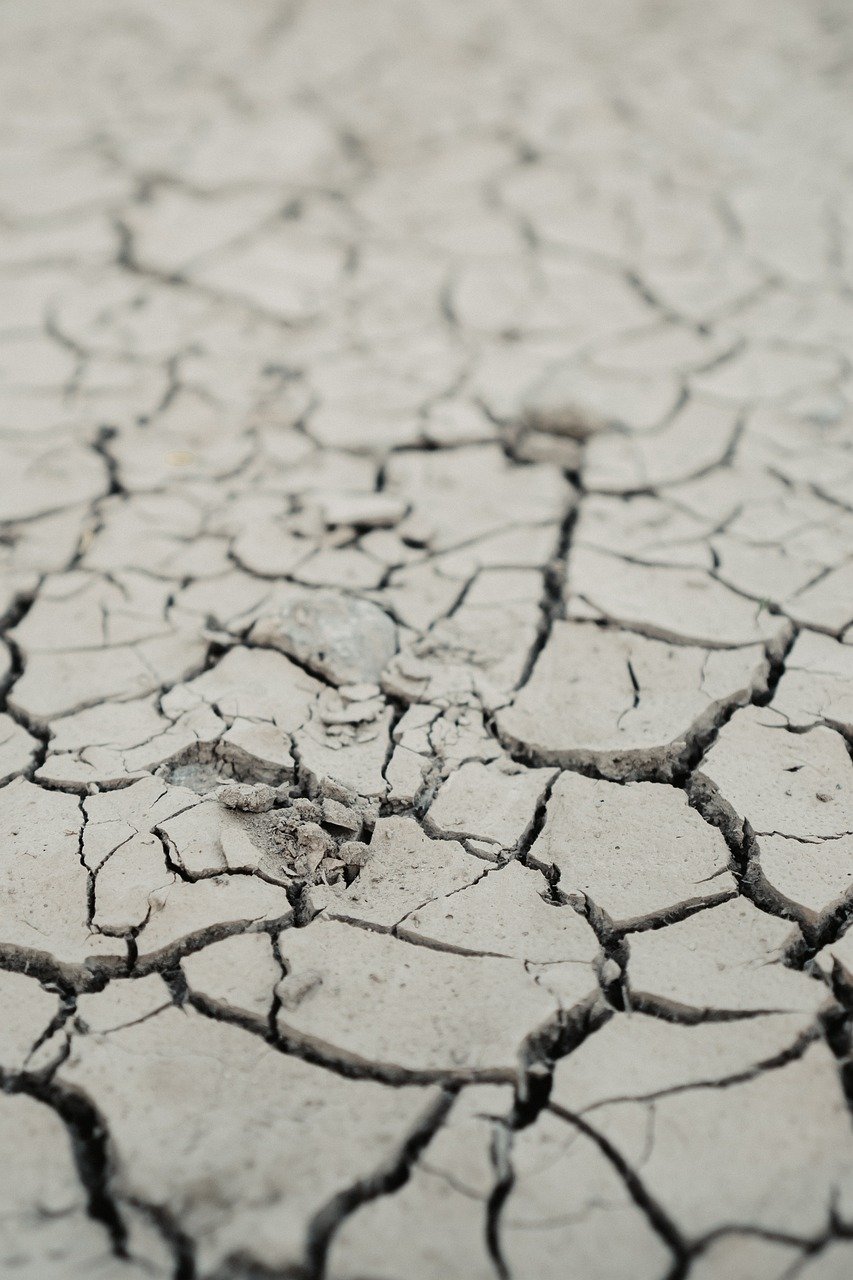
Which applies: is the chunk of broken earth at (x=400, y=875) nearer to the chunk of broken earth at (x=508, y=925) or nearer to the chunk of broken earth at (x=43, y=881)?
the chunk of broken earth at (x=508, y=925)

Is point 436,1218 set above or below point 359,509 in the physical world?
below

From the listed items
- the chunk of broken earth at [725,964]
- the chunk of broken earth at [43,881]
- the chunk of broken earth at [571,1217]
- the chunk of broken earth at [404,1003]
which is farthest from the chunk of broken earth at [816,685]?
the chunk of broken earth at [43,881]

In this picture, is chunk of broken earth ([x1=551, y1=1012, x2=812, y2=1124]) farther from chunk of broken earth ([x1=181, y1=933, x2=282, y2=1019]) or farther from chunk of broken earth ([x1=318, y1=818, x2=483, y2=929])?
chunk of broken earth ([x1=181, y1=933, x2=282, y2=1019])

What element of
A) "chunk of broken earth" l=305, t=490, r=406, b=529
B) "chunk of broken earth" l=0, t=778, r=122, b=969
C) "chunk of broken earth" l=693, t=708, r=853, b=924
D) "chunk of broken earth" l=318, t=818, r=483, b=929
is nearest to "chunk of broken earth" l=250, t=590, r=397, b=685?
"chunk of broken earth" l=305, t=490, r=406, b=529

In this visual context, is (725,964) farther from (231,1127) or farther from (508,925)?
(231,1127)

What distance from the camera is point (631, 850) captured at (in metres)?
1.66

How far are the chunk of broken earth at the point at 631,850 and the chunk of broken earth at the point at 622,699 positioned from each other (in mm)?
66

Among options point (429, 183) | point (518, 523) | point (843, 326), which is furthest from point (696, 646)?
point (429, 183)

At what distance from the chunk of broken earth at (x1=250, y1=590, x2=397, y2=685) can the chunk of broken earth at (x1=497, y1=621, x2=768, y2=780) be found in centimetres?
30

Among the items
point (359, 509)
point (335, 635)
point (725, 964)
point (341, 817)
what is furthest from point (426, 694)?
point (725, 964)

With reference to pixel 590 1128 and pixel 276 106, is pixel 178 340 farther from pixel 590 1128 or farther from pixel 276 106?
pixel 590 1128

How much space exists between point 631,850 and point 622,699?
365 mm

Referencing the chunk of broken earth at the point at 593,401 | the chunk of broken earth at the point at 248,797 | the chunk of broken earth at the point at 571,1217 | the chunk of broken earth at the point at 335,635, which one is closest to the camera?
the chunk of broken earth at the point at 571,1217

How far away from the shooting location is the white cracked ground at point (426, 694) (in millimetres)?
1254
